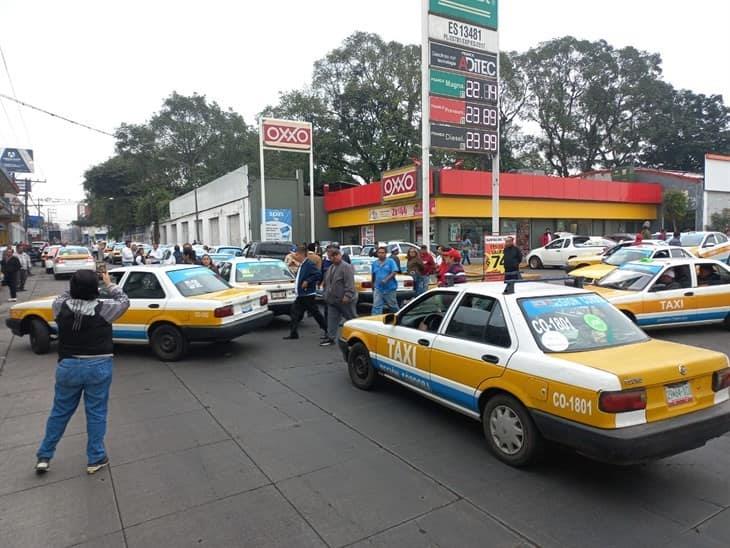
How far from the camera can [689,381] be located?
3490mm

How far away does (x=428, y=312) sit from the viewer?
512 centimetres

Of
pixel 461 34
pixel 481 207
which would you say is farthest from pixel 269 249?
pixel 481 207

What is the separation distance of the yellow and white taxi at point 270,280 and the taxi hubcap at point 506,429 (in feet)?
21.2

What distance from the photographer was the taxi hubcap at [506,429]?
12.5 ft

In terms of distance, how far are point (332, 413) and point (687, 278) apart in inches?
289

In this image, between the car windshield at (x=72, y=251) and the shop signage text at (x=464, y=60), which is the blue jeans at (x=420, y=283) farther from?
the car windshield at (x=72, y=251)

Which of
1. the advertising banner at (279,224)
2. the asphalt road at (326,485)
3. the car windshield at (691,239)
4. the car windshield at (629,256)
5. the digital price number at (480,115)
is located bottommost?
the asphalt road at (326,485)

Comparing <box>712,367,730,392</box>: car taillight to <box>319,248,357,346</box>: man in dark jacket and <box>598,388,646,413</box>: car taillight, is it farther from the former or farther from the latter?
<box>319,248,357,346</box>: man in dark jacket

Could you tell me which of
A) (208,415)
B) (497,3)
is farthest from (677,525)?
(497,3)

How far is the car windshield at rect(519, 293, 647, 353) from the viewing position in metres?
3.83

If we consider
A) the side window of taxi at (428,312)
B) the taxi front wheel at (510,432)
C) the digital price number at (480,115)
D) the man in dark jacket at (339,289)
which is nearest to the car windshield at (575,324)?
the taxi front wheel at (510,432)

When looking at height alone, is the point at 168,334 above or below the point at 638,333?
below

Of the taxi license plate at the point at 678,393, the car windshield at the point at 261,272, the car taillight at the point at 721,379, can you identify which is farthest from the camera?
the car windshield at the point at 261,272

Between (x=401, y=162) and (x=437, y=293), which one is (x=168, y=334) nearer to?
(x=437, y=293)
